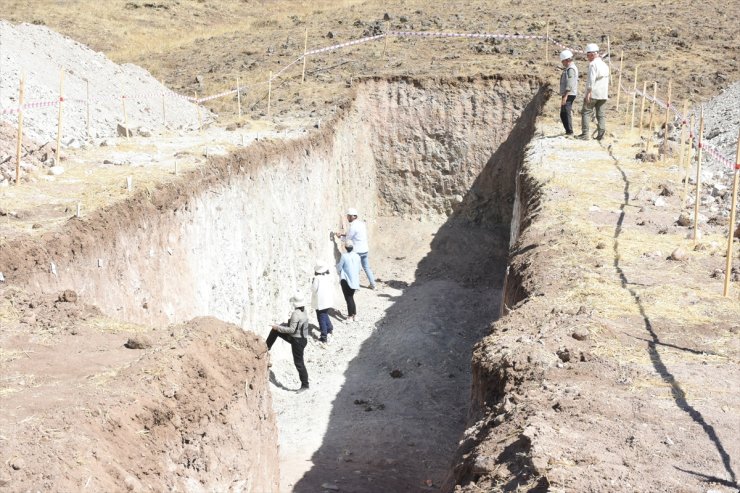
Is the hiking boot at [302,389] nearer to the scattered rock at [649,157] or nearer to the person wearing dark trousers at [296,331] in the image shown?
the person wearing dark trousers at [296,331]

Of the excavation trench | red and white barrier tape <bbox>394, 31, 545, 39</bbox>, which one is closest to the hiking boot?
the excavation trench

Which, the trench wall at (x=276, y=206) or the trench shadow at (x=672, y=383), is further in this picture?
the trench wall at (x=276, y=206)

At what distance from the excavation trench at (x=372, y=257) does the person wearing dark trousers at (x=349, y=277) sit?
451 millimetres

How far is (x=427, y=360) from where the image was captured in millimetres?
16156

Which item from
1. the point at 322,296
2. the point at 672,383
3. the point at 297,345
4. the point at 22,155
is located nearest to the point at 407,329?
the point at 322,296

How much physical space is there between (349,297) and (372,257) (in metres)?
3.91

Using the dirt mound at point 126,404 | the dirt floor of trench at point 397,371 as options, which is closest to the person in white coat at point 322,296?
the dirt floor of trench at point 397,371

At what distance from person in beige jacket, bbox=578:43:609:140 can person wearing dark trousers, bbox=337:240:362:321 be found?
5.00 metres

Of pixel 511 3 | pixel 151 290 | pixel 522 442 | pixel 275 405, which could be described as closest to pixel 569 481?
pixel 522 442

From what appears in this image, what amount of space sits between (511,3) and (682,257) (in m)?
23.6

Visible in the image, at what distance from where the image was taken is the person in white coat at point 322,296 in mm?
16750

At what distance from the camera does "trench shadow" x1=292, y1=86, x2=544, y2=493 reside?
12547 millimetres

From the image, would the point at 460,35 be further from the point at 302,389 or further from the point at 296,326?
the point at 296,326

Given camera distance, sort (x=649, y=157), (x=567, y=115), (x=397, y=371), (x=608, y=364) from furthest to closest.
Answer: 1. (x=567, y=115)
2. (x=649, y=157)
3. (x=397, y=371)
4. (x=608, y=364)
